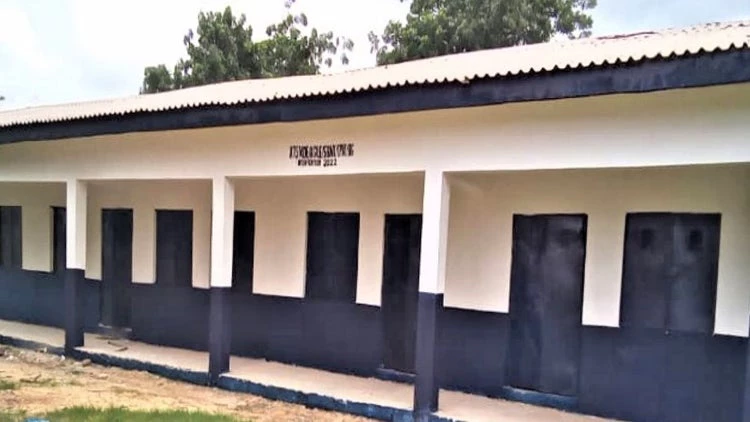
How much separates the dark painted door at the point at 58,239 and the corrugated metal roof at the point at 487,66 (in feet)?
9.68

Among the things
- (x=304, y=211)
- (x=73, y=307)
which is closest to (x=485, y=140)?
(x=304, y=211)

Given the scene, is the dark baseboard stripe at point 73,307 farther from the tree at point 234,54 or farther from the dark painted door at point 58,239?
the tree at point 234,54

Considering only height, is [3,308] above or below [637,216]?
below

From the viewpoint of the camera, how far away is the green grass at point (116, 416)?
6.29 metres

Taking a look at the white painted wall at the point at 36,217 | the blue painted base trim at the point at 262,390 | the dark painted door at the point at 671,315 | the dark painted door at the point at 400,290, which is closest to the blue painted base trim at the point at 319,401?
the blue painted base trim at the point at 262,390

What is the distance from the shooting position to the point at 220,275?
26.3ft

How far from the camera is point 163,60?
72.7 feet

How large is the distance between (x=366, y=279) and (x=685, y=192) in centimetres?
384

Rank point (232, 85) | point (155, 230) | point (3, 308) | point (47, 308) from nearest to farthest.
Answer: point (232, 85) < point (155, 230) < point (47, 308) < point (3, 308)

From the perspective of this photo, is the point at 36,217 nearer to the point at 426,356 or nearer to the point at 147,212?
the point at 147,212

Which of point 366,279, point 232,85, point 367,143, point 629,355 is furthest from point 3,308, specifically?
point 629,355

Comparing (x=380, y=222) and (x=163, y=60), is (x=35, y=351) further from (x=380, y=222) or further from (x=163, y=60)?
(x=163, y=60)

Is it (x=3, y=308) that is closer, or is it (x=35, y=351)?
(x=35, y=351)

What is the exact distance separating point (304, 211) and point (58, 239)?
5587 millimetres
